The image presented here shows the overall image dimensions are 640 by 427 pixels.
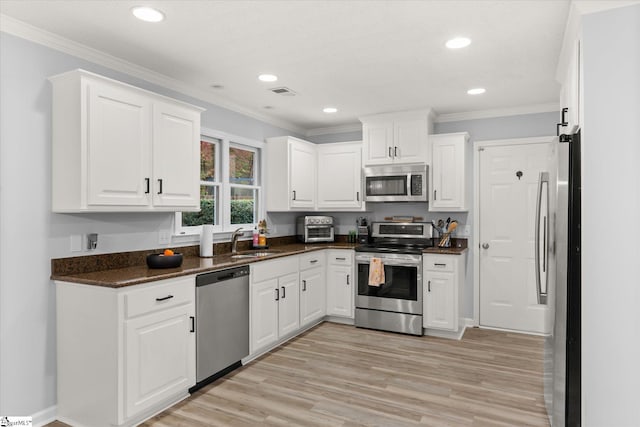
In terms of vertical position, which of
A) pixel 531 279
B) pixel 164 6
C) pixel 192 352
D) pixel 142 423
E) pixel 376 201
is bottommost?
pixel 142 423

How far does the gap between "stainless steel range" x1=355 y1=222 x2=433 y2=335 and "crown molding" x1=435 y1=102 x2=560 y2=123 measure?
132cm

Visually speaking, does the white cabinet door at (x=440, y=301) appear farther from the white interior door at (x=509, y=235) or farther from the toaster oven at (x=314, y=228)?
the toaster oven at (x=314, y=228)

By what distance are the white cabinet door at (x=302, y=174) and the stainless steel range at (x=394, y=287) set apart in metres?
0.97

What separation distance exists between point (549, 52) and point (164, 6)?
2.66m

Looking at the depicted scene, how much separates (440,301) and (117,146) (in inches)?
135

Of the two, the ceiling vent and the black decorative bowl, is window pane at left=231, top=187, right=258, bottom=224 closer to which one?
the ceiling vent

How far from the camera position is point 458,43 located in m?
2.81

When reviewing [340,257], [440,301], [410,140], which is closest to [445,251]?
[440,301]

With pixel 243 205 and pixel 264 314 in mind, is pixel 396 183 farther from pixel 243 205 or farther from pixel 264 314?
pixel 264 314

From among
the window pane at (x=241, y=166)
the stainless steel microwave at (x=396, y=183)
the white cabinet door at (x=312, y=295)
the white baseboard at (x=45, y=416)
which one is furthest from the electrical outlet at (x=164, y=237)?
the stainless steel microwave at (x=396, y=183)

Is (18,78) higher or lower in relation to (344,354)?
higher

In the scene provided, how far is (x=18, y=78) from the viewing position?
2543 mm

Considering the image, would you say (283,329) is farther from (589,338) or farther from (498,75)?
(498,75)

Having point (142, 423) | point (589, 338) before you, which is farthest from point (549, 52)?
point (142, 423)
